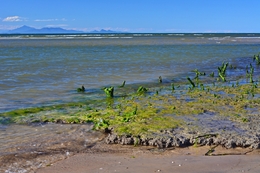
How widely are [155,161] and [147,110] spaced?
3.52 meters

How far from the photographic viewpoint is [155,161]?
20.7 feet

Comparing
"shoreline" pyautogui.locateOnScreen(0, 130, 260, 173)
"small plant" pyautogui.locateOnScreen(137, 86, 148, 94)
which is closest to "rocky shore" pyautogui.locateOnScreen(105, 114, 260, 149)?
"shoreline" pyautogui.locateOnScreen(0, 130, 260, 173)

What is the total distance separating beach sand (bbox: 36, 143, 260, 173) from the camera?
5.91 m

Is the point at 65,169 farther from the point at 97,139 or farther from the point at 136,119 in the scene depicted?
the point at 136,119

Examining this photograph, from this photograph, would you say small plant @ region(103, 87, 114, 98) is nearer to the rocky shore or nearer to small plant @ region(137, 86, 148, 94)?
small plant @ region(137, 86, 148, 94)

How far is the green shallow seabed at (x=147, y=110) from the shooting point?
8.41 m

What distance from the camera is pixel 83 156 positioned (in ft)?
21.8

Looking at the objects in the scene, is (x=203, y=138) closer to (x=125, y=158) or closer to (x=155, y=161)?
(x=155, y=161)

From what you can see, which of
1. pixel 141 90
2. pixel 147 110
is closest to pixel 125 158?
pixel 147 110

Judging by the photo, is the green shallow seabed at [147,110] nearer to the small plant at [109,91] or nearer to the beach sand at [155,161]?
the small plant at [109,91]

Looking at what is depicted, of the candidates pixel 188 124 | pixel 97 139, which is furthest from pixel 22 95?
pixel 188 124

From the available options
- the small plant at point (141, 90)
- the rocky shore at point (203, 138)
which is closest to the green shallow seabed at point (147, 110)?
the small plant at point (141, 90)

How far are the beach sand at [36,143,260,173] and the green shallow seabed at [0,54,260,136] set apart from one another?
88 centimetres

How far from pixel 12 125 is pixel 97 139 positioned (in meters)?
2.61
